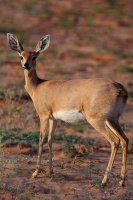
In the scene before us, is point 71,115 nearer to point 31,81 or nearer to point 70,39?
point 31,81

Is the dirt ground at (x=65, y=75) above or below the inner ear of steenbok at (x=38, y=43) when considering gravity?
below

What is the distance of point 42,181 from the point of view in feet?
24.3

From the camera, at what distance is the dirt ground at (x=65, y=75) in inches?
285

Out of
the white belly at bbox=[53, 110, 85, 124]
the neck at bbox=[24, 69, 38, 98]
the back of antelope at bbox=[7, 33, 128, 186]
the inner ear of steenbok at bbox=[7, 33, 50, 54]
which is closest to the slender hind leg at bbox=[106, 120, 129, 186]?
the back of antelope at bbox=[7, 33, 128, 186]

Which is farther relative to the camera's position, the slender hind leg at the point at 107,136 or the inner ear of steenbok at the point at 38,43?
the inner ear of steenbok at the point at 38,43

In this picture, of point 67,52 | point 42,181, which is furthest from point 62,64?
point 42,181

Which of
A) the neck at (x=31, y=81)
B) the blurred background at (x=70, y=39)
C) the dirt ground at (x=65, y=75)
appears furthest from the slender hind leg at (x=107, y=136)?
the blurred background at (x=70, y=39)

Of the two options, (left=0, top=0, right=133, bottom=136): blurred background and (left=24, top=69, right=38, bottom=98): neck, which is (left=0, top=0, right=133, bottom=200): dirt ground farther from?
(left=24, top=69, right=38, bottom=98): neck

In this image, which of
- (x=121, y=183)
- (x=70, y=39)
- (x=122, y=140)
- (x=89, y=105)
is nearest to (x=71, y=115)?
(x=89, y=105)

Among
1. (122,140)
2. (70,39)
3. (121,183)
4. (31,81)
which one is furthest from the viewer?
(70,39)

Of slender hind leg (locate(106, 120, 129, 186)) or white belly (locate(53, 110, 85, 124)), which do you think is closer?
slender hind leg (locate(106, 120, 129, 186))

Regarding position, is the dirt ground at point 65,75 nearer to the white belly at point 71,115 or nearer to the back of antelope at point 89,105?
the back of antelope at point 89,105

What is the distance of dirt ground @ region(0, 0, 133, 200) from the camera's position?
285 inches

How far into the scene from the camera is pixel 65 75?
15.6 metres
